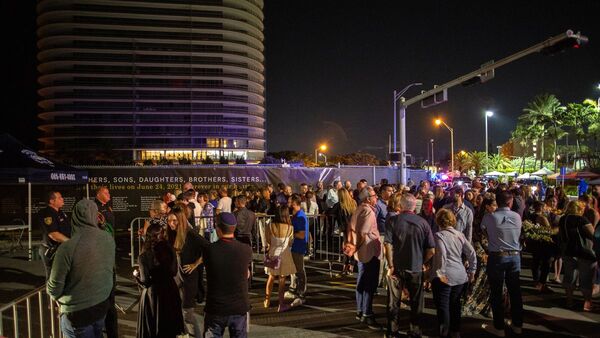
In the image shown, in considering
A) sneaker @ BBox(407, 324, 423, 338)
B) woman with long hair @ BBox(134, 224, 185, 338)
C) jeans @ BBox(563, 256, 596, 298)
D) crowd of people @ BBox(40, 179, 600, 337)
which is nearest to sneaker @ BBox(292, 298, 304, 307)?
crowd of people @ BBox(40, 179, 600, 337)

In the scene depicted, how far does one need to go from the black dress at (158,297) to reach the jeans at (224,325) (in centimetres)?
65

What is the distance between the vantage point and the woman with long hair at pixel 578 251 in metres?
7.24

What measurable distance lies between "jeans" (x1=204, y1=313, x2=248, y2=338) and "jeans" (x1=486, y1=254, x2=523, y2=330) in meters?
3.65

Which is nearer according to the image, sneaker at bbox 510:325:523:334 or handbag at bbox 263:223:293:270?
sneaker at bbox 510:325:523:334

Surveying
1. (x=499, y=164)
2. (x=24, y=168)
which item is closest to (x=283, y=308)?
(x=24, y=168)

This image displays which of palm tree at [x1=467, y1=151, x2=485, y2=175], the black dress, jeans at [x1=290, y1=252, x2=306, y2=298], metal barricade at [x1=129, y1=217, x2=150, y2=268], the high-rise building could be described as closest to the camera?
the black dress

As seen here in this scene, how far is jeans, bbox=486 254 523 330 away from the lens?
6.11 m

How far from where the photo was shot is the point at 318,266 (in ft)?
35.8

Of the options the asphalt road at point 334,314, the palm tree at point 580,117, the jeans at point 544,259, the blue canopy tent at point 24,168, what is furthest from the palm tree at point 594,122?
the blue canopy tent at point 24,168


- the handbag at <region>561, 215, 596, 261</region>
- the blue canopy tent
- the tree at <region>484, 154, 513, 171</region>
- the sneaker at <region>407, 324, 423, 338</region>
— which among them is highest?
the tree at <region>484, 154, 513, 171</region>

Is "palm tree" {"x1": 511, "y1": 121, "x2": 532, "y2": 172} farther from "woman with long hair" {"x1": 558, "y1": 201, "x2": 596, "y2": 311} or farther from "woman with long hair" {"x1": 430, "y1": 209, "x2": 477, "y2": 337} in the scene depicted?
"woman with long hair" {"x1": 430, "y1": 209, "x2": 477, "y2": 337}

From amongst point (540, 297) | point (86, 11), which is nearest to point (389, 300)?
point (540, 297)

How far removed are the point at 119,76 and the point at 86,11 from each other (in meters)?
13.5

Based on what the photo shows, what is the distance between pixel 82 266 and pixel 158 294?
3.40 ft
